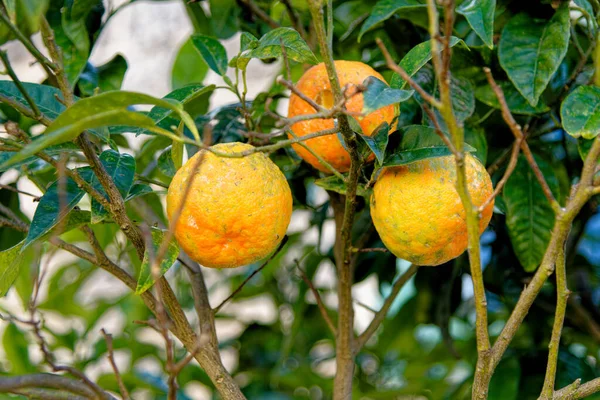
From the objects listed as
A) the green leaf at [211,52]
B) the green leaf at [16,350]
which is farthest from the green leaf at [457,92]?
the green leaf at [16,350]

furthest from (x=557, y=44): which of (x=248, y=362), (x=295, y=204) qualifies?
(x=248, y=362)

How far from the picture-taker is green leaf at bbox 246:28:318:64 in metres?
0.62

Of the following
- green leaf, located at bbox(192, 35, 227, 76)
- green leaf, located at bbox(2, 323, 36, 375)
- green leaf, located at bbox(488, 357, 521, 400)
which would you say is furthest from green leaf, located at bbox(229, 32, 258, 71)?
green leaf, located at bbox(2, 323, 36, 375)

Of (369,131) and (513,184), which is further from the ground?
(369,131)

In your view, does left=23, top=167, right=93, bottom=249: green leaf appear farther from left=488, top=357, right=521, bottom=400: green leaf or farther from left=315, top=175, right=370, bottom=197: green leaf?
left=488, top=357, right=521, bottom=400: green leaf

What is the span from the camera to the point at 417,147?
0.60 meters

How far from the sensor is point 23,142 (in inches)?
24.9

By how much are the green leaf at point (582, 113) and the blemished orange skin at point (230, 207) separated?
27 cm

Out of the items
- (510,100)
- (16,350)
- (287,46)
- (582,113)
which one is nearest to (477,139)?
(510,100)

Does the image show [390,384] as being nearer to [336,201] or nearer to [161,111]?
[336,201]

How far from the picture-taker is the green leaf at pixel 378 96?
0.52 meters

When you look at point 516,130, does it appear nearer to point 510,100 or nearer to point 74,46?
point 510,100

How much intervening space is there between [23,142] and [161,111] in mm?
127

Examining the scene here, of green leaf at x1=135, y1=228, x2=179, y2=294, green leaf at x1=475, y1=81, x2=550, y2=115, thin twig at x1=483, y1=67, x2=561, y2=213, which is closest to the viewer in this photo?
thin twig at x1=483, y1=67, x2=561, y2=213
